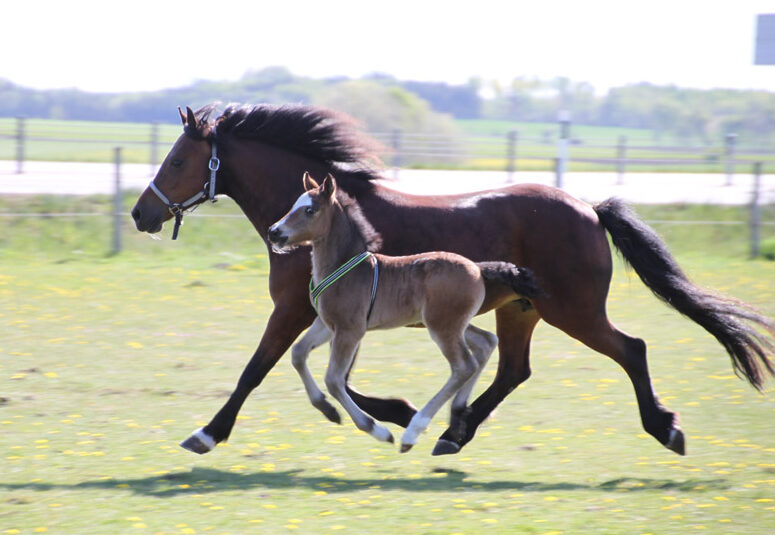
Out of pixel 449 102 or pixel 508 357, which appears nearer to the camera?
pixel 508 357

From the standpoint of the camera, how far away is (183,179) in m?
6.28

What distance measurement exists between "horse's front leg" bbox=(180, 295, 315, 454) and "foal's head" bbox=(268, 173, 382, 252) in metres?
0.37

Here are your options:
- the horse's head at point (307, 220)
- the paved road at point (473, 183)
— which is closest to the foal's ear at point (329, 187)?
the horse's head at point (307, 220)

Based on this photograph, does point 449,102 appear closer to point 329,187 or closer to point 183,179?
point 183,179

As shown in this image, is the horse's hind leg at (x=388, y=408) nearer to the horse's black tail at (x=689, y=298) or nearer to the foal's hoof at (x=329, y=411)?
the foal's hoof at (x=329, y=411)

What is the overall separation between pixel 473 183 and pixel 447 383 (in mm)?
14635

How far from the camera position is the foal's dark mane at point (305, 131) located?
6.37 metres

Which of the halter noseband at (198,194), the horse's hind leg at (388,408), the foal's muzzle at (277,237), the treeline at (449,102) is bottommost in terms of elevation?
the horse's hind leg at (388,408)

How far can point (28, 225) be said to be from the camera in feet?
49.8

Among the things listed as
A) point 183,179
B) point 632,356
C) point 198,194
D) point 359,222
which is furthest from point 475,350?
point 183,179

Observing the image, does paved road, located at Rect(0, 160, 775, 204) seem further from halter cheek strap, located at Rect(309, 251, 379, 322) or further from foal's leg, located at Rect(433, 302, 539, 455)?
halter cheek strap, located at Rect(309, 251, 379, 322)

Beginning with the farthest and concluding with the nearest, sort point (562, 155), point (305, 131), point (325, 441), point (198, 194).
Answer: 1. point (562, 155)
2. point (305, 131)
3. point (198, 194)
4. point (325, 441)

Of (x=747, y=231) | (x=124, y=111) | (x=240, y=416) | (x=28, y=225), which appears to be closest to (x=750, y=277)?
(x=747, y=231)

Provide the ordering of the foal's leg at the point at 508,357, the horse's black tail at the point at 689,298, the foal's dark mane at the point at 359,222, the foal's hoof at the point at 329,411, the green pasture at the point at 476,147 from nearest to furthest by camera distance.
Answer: the foal's dark mane at the point at 359,222 → the foal's hoof at the point at 329,411 → the horse's black tail at the point at 689,298 → the foal's leg at the point at 508,357 → the green pasture at the point at 476,147
